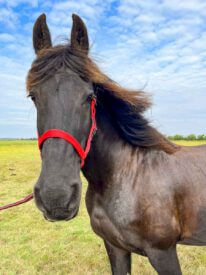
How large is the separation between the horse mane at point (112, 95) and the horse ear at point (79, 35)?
0.09 meters

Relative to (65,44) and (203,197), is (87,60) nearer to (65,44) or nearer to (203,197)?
(65,44)

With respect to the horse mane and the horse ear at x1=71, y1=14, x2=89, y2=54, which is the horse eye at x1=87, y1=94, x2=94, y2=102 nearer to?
the horse mane

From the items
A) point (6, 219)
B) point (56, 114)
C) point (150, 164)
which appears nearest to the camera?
point (56, 114)

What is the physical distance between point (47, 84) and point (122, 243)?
160cm

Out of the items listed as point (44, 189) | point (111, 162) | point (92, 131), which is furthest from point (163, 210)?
point (44, 189)

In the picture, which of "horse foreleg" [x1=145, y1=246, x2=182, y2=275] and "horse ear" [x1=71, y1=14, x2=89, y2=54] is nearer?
"horse ear" [x1=71, y1=14, x2=89, y2=54]

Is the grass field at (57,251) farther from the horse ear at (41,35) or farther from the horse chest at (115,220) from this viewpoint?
the horse ear at (41,35)

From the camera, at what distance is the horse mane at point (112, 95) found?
212 centimetres

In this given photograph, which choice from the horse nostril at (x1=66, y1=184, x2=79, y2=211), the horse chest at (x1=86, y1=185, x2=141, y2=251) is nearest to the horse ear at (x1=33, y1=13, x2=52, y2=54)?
the horse nostril at (x1=66, y1=184, x2=79, y2=211)

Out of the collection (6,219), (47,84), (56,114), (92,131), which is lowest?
(6,219)

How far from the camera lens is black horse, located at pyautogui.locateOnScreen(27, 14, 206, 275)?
1923 mm

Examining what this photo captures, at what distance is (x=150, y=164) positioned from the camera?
275 cm

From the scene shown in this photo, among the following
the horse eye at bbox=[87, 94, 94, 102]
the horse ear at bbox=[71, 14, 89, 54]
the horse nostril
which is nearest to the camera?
the horse nostril

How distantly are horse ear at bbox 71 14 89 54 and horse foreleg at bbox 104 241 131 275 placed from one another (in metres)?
1.98
